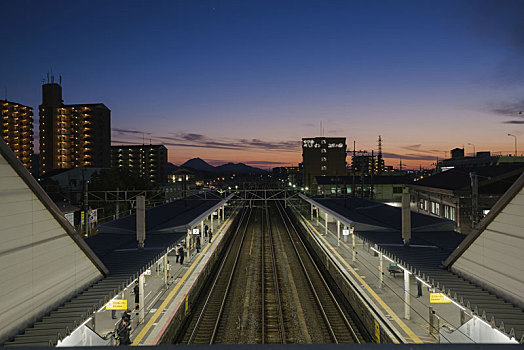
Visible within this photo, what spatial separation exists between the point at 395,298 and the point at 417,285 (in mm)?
1701

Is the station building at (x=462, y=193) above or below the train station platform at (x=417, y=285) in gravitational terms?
above

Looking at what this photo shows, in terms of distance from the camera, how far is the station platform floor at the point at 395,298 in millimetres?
11580

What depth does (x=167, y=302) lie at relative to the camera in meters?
14.4

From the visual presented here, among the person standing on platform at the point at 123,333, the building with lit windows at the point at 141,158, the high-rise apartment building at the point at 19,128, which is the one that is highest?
the high-rise apartment building at the point at 19,128

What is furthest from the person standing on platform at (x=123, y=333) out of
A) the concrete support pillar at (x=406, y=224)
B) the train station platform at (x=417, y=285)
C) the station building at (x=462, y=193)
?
the station building at (x=462, y=193)

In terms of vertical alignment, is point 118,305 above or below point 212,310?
above

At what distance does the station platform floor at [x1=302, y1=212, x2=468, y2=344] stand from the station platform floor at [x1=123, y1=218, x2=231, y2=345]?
26.3 feet

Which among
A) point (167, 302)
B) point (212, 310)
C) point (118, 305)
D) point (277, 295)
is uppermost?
point (118, 305)

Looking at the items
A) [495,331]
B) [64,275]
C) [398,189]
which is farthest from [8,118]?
[495,331]

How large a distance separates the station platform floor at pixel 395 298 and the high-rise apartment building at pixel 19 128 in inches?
3436

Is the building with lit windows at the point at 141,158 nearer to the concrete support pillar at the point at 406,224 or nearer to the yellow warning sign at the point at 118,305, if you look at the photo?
the concrete support pillar at the point at 406,224

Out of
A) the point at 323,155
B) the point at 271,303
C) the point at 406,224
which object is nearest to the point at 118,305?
the point at 271,303

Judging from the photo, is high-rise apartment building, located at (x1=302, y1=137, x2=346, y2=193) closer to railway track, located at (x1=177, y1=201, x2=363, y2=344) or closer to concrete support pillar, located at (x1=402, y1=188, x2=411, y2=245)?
railway track, located at (x1=177, y1=201, x2=363, y2=344)

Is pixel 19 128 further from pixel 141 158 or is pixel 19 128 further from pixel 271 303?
pixel 271 303
